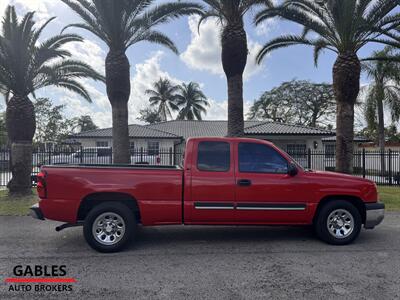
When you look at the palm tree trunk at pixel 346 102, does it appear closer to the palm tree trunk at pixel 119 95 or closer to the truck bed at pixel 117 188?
A: the palm tree trunk at pixel 119 95

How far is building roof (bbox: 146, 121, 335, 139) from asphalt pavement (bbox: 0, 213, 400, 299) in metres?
19.0

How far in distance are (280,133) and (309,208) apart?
20.1 m

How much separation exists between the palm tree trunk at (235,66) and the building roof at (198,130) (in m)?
13.5

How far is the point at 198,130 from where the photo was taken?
98.0ft

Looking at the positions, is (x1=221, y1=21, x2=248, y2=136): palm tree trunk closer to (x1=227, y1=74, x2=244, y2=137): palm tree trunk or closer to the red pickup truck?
(x1=227, y1=74, x2=244, y2=137): palm tree trunk

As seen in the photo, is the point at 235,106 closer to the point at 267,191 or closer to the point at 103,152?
the point at 267,191

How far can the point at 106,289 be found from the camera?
12.3 ft

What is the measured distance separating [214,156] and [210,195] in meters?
0.70

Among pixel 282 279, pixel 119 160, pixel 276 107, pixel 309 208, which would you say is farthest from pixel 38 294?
pixel 276 107

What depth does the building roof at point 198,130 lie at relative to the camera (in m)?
25.2

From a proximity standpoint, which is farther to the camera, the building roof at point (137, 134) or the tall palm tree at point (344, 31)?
the building roof at point (137, 134)

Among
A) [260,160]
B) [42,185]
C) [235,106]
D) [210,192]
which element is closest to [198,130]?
[235,106]

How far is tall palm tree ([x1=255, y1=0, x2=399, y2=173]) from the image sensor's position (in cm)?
1070

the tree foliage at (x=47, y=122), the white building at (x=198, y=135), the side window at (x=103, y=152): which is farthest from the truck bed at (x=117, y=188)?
the tree foliage at (x=47, y=122)
